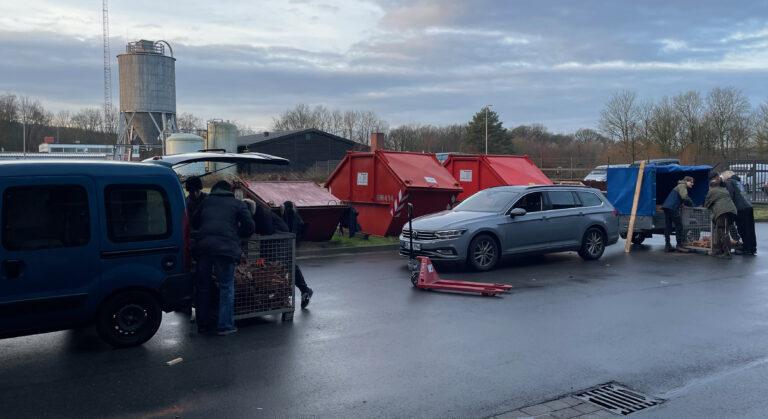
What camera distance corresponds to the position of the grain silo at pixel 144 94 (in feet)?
160

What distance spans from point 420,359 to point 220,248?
2.52m

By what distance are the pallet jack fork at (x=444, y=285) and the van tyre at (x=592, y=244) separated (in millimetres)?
4147

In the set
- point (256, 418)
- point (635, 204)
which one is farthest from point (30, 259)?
point (635, 204)

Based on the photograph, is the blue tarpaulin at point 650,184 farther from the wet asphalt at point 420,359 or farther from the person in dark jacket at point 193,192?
the person in dark jacket at point 193,192

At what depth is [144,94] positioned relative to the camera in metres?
48.9

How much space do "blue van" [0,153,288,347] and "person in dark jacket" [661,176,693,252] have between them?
1162 centimetres

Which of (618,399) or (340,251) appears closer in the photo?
(618,399)

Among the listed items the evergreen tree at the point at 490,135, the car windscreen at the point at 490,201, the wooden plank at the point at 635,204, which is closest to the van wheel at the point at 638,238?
the wooden plank at the point at 635,204

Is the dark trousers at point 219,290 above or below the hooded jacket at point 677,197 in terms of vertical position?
below

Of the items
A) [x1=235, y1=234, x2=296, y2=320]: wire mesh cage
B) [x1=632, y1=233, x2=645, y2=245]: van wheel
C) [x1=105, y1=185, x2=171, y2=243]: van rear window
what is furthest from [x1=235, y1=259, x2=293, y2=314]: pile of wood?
[x1=632, y1=233, x2=645, y2=245]: van wheel

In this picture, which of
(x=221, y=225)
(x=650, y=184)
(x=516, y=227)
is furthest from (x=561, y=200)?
(x=221, y=225)

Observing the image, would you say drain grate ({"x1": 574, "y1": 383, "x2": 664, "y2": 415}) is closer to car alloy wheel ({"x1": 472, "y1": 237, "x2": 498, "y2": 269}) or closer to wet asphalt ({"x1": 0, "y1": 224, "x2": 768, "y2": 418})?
wet asphalt ({"x1": 0, "y1": 224, "x2": 768, "y2": 418})

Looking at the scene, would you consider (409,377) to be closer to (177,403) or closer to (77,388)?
(177,403)

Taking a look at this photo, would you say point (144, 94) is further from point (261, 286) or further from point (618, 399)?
point (618, 399)
